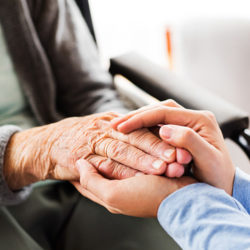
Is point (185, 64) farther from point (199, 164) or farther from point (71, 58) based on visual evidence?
point (199, 164)

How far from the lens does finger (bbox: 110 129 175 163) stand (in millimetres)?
548

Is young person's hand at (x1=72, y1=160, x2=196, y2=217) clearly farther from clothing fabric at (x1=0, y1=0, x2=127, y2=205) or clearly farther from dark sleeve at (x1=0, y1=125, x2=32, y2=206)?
clothing fabric at (x1=0, y1=0, x2=127, y2=205)

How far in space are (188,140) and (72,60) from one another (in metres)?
0.50

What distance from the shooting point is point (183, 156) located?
524 millimetres

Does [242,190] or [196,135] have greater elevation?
[196,135]

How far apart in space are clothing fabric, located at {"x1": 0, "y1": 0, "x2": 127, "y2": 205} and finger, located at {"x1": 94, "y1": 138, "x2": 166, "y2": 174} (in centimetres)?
26

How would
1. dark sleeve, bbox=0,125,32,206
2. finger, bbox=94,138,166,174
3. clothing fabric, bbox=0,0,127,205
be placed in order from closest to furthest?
finger, bbox=94,138,166,174 → dark sleeve, bbox=0,125,32,206 → clothing fabric, bbox=0,0,127,205

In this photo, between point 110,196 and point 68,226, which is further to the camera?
point 68,226

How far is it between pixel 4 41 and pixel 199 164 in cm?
63

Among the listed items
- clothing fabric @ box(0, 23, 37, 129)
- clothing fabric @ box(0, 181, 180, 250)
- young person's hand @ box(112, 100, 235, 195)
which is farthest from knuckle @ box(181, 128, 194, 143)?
clothing fabric @ box(0, 23, 37, 129)

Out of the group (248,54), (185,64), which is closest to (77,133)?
(248,54)

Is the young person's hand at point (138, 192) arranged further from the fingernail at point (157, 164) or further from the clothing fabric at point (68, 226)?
the clothing fabric at point (68, 226)

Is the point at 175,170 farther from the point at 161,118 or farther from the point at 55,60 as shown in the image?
the point at 55,60

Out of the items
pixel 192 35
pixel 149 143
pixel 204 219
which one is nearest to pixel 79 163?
pixel 149 143
